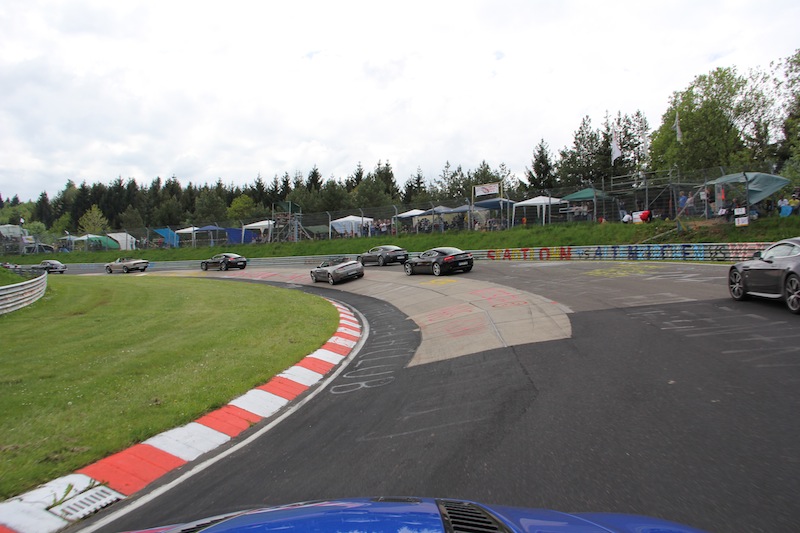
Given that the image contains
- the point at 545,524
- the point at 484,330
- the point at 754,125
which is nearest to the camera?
the point at 545,524

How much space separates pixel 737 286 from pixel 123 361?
12.3 meters

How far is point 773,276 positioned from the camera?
8.62 meters

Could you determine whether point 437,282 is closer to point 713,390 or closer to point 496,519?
point 713,390

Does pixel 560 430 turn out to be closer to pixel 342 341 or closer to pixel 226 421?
pixel 226 421

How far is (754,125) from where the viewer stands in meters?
46.8

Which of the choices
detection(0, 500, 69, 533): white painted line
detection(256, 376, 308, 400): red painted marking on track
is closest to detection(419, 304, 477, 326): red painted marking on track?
detection(256, 376, 308, 400): red painted marking on track

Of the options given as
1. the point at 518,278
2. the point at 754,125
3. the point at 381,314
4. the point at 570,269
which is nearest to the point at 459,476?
the point at 381,314

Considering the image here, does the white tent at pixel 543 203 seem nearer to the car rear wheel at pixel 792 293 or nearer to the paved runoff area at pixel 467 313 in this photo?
the paved runoff area at pixel 467 313

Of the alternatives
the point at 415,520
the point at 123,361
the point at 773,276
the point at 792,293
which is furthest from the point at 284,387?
the point at 773,276

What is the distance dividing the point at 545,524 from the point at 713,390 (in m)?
4.04

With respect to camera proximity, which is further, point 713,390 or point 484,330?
point 484,330

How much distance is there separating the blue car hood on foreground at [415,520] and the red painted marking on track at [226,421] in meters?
3.30

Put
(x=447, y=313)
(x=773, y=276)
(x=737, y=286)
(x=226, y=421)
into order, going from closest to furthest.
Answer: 1. (x=226, y=421)
2. (x=773, y=276)
3. (x=737, y=286)
4. (x=447, y=313)

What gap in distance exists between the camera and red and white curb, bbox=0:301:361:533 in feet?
11.4
